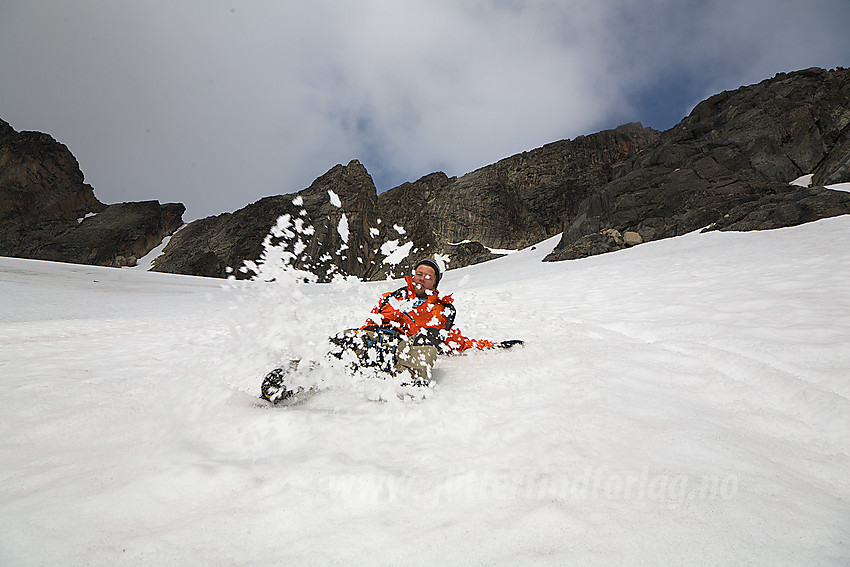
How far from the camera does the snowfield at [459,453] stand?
1.37m

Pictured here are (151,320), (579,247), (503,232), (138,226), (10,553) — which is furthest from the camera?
(138,226)

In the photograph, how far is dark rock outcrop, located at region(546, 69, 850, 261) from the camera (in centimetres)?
1994

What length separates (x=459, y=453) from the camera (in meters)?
2.07

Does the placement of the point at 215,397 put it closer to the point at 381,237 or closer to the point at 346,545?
the point at 346,545

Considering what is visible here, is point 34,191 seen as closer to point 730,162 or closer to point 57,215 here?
point 57,215

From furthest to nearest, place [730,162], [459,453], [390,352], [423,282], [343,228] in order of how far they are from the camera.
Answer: [730,162], [343,228], [423,282], [390,352], [459,453]

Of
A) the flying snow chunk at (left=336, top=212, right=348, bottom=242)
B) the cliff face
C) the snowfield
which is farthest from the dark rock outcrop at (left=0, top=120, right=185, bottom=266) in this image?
the snowfield

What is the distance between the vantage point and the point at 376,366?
3.27 meters

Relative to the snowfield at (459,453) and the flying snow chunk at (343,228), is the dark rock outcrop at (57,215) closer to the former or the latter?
the flying snow chunk at (343,228)

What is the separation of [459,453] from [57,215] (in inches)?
2920

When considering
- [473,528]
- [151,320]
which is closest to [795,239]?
[473,528]

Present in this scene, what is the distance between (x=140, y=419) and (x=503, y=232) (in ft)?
161

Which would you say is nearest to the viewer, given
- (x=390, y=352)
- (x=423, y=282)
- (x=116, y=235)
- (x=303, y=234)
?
A: (x=390, y=352)

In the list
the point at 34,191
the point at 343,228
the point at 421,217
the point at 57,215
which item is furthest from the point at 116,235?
the point at 343,228
